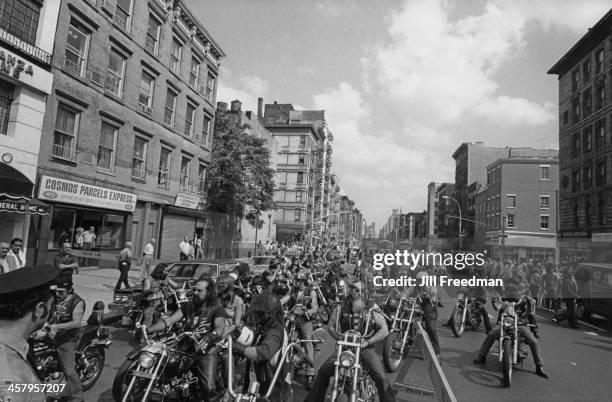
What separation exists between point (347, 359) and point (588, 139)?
43284mm

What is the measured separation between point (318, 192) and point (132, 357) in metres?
70.9

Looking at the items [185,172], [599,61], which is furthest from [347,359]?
[599,61]

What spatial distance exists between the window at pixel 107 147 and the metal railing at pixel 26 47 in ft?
13.1

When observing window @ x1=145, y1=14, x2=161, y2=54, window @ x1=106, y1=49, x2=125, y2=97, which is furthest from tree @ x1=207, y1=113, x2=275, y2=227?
window @ x1=106, y1=49, x2=125, y2=97

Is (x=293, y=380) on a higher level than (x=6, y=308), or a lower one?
lower

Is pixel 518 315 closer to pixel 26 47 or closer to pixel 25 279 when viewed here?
pixel 25 279

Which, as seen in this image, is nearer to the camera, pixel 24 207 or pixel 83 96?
pixel 24 207

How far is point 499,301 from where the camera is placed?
771cm

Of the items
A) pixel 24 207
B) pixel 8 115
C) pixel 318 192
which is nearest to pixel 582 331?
pixel 24 207

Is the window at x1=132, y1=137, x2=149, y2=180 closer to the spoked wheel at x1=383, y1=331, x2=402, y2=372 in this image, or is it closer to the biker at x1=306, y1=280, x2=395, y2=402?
the spoked wheel at x1=383, y1=331, x2=402, y2=372

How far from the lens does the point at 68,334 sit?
4812 millimetres

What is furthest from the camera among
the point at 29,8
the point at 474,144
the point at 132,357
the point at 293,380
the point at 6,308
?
the point at 474,144

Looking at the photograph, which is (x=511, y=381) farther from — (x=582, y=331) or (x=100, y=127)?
(x=100, y=127)

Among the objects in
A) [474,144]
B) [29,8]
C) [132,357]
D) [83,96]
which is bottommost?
[132,357]
